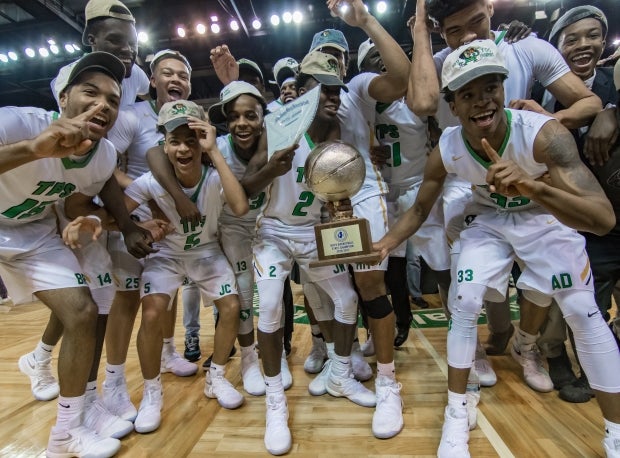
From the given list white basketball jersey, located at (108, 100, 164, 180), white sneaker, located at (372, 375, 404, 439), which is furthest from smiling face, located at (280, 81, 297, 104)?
white sneaker, located at (372, 375, 404, 439)

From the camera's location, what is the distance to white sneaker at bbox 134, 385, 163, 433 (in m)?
2.21

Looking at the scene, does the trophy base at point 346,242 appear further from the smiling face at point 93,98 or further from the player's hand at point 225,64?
the player's hand at point 225,64

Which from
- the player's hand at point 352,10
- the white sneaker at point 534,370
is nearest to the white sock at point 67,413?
the player's hand at point 352,10

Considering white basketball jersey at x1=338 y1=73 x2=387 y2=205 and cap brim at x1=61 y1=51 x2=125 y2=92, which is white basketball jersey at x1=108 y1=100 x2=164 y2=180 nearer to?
cap brim at x1=61 y1=51 x2=125 y2=92

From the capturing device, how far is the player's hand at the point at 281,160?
6.83 feet

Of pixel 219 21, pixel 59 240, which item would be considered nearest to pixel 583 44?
pixel 59 240

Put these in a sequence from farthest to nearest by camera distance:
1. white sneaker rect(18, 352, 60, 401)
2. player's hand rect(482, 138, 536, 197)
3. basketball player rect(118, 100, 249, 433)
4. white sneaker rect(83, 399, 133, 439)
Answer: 1. white sneaker rect(18, 352, 60, 401)
2. basketball player rect(118, 100, 249, 433)
3. white sneaker rect(83, 399, 133, 439)
4. player's hand rect(482, 138, 536, 197)

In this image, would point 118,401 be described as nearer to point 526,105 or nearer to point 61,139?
point 61,139

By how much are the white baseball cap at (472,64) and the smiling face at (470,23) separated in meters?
0.42

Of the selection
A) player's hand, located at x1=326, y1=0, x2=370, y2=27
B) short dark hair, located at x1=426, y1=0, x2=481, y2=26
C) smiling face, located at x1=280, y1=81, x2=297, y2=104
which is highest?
player's hand, located at x1=326, y1=0, x2=370, y2=27

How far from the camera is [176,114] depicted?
238 centimetres

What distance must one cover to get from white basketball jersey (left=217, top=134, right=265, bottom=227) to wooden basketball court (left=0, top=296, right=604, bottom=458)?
1177 millimetres

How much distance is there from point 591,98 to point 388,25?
800 cm

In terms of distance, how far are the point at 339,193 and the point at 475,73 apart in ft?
2.68
